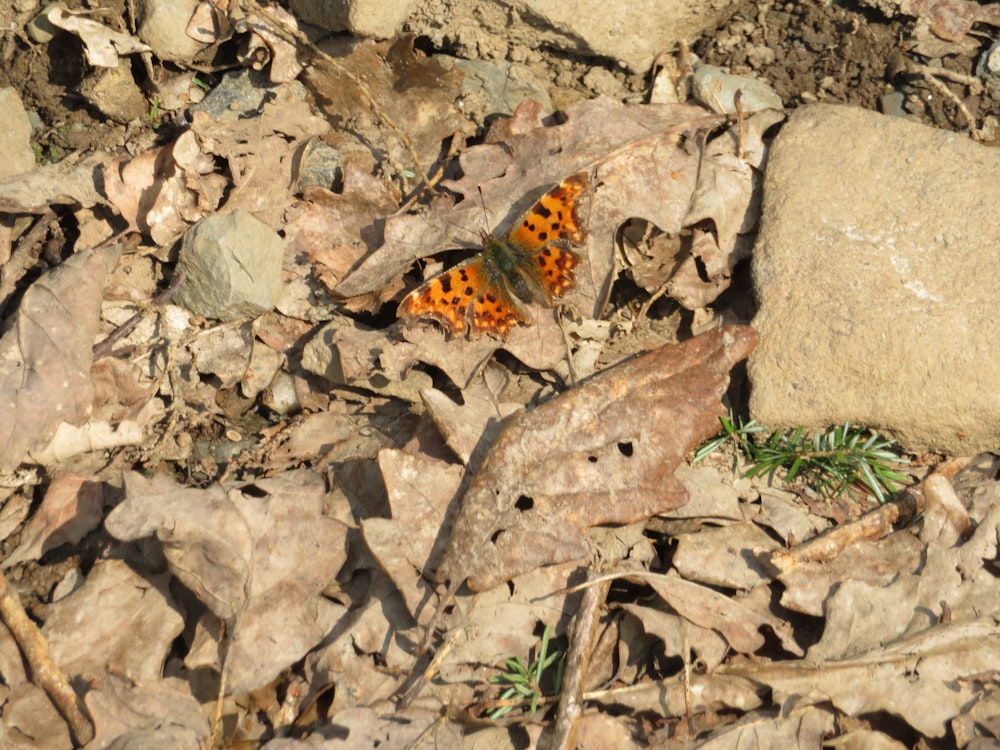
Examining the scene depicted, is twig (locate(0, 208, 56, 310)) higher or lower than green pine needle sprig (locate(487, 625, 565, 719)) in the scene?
higher

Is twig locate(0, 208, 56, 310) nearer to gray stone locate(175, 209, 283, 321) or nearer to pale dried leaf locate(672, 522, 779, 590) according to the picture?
gray stone locate(175, 209, 283, 321)

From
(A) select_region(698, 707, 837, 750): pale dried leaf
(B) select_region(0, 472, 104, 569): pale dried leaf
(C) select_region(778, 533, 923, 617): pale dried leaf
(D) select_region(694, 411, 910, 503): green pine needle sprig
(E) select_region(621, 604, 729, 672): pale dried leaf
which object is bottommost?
(B) select_region(0, 472, 104, 569): pale dried leaf

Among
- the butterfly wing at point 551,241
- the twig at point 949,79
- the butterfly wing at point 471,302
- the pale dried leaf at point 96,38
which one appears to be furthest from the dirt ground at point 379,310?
the butterfly wing at point 551,241

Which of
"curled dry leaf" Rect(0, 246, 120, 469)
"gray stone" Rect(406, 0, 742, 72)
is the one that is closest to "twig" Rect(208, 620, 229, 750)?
"curled dry leaf" Rect(0, 246, 120, 469)

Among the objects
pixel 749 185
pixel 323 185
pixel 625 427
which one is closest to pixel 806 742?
pixel 625 427

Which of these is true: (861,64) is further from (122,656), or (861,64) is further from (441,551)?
(122,656)

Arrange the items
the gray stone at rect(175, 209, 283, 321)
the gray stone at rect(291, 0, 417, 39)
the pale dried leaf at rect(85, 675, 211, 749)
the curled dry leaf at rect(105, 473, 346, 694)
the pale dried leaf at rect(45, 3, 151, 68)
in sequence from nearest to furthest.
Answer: the pale dried leaf at rect(85, 675, 211, 749) < the curled dry leaf at rect(105, 473, 346, 694) < the gray stone at rect(175, 209, 283, 321) < the gray stone at rect(291, 0, 417, 39) < the pale dried leaf at rect(45, 3, 151, 68)
